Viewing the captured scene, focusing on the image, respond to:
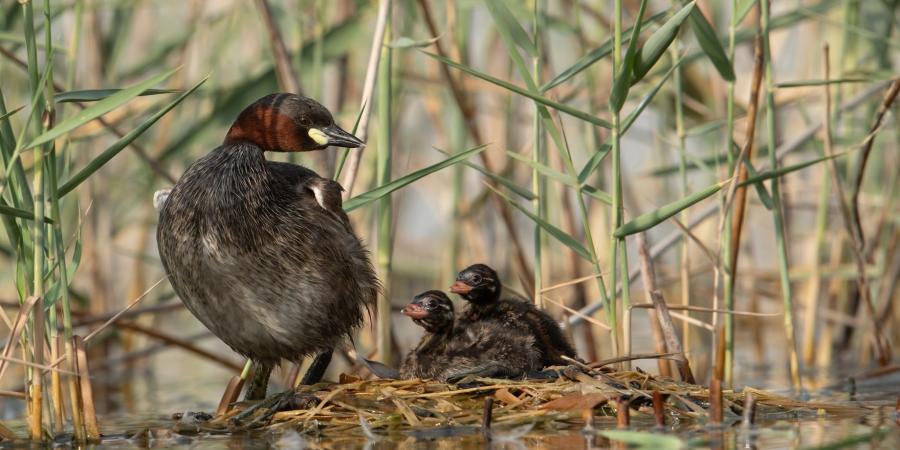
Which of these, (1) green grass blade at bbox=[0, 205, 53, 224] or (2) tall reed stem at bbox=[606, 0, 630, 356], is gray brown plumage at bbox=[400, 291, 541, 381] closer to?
(2) tall reed stem at bbox=[606, 0, 630, 356]

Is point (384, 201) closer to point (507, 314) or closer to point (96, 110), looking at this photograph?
point (507, 314)

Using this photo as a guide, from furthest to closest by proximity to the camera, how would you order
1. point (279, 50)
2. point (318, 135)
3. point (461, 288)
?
point (279, 50), point (461, 288), point (318, 135)

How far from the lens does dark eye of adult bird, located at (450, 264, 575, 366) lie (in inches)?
191

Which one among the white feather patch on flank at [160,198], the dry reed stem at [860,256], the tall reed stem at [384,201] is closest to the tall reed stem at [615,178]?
the tall reed stem at [384,201]

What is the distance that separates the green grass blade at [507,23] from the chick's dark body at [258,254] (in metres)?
0.84

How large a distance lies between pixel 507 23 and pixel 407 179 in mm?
717

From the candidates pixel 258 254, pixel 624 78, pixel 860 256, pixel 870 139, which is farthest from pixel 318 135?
pixel 860 256

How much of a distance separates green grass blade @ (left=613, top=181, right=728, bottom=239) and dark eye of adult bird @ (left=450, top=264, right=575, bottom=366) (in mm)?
697

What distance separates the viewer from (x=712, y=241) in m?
8.41

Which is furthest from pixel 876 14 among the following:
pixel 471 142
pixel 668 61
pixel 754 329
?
pixel 471 142

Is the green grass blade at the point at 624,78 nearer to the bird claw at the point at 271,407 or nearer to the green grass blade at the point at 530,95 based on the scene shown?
the green grass blade at the point at 530,95

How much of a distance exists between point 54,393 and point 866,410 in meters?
2.73

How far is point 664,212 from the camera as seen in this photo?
4.11 meters

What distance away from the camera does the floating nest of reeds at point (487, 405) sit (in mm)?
3973
